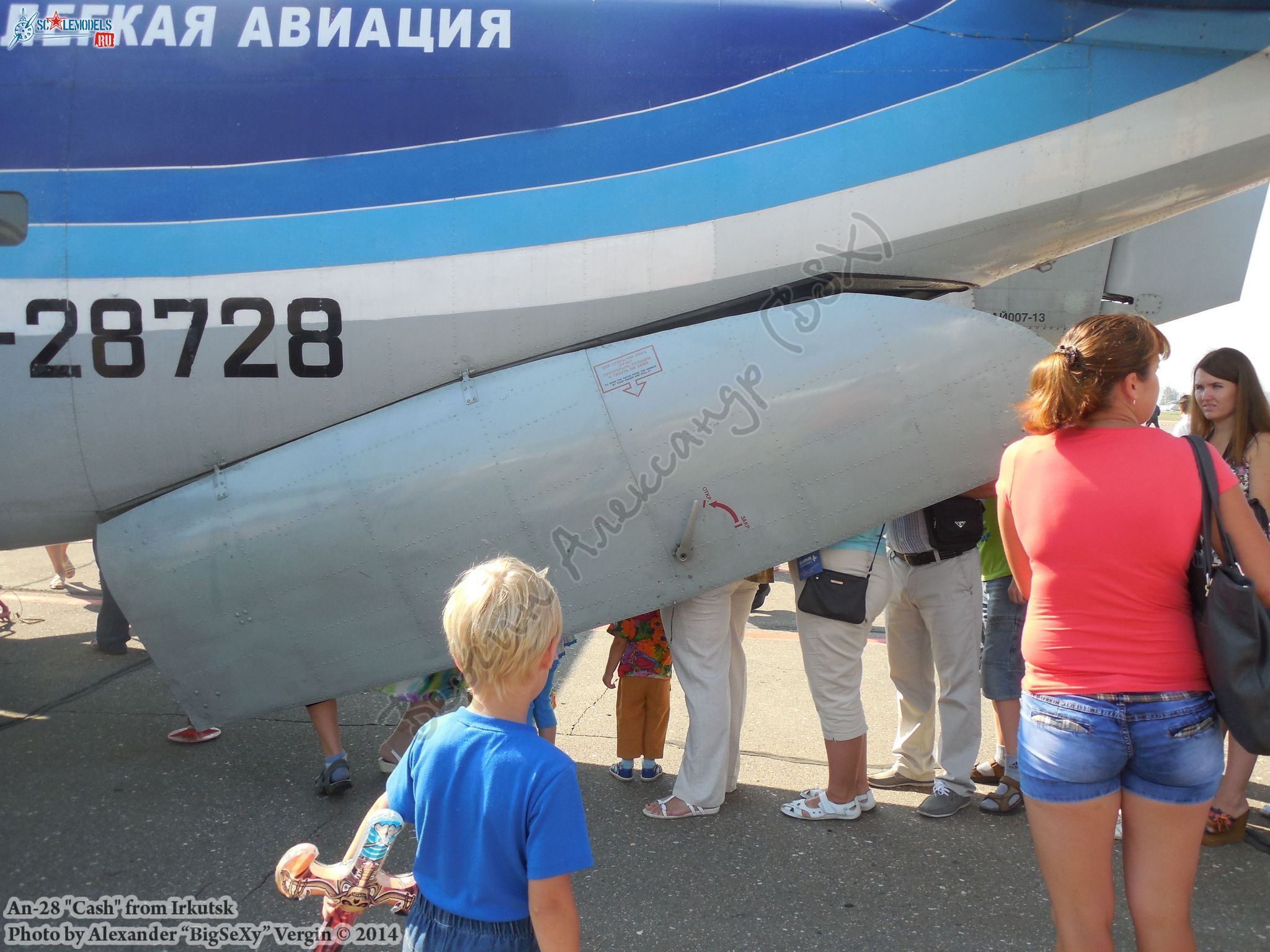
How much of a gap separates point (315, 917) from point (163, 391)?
6.11 ft

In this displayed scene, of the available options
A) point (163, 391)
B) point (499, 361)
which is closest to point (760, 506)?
point (499, 361)

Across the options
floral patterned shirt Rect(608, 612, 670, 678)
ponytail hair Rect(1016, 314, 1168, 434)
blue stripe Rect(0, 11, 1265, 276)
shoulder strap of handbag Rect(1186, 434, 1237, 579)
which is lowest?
floral patterned shirt Rect(608, 612, 670, 678)

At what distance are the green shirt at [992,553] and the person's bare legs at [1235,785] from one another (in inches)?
39.4

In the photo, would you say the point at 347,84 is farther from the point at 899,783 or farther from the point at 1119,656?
the point at 899,783

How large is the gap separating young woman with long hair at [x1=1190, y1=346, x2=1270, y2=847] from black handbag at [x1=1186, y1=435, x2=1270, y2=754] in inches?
62.2

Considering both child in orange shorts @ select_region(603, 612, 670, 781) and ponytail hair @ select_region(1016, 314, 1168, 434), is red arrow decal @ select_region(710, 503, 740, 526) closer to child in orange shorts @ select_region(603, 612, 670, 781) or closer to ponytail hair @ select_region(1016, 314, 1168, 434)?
child in orange shorts @ select_region(603, 612, 670, 781)

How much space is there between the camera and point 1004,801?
3400mm

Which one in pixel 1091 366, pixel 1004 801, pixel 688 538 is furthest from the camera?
pixel 1004 801

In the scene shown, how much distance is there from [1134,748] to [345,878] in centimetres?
158

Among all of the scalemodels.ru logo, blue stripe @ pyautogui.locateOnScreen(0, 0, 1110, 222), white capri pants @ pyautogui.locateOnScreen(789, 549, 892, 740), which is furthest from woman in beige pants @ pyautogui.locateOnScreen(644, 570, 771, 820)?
the scalemodels.ru logo

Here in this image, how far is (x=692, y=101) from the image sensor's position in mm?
3113

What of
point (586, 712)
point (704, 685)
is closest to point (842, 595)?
point (704, 685)

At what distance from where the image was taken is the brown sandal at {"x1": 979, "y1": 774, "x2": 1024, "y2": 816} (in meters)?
3.39

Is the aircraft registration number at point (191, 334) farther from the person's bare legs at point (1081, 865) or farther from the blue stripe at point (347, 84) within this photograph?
the person's bare legs at point (1081, 865)
